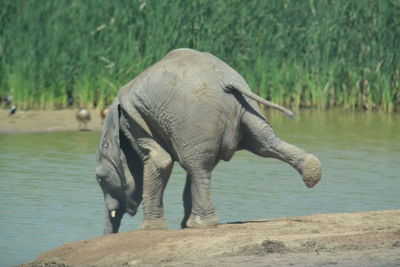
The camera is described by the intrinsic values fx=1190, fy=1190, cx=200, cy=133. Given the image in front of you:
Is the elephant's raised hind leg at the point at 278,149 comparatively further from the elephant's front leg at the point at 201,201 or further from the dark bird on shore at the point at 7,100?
the dark bird on shore at the point at 7,100

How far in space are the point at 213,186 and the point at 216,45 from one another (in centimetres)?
650

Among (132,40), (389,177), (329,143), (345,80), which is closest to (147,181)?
(389,177)

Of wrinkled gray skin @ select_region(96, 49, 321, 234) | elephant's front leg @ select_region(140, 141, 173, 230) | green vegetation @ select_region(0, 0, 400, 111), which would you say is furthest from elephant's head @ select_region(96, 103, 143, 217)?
green vegetation @ select_region(0, 0, 400, 111)

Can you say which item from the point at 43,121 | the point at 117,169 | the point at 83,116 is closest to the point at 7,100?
the point at 43,121

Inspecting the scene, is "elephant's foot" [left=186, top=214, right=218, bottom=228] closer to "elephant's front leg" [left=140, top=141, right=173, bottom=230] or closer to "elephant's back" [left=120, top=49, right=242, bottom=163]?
"elephant's front leg" [left=140, top=141, right=173, bottom=230]

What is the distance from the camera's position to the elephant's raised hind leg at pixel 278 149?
8.05m

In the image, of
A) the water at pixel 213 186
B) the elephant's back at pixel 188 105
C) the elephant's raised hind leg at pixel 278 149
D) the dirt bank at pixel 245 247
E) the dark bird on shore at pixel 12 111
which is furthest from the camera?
the dark bird on shore at pixel 12 111

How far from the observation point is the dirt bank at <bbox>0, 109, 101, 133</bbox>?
15713 millimetres

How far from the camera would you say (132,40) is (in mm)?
17156

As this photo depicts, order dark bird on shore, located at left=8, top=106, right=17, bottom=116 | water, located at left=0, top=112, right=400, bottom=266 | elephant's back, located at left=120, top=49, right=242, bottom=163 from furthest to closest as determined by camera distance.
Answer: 1. dark bird on shore, located at left=8, top=106, right=17, bottom=116
2. water, located at left=0, top=112, right=400, bottom=266
3. elephant's back, located at left=120, top=49, right=242, bottom=163

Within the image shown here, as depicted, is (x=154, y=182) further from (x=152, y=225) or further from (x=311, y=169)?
→ (x=311, y=169)

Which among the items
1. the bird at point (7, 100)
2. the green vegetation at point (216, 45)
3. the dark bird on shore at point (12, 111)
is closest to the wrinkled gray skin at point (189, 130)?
the dark bird on shore at point (12, 111)

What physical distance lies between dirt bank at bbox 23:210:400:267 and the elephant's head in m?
0.61

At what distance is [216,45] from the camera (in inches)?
696
